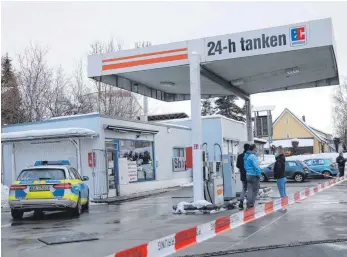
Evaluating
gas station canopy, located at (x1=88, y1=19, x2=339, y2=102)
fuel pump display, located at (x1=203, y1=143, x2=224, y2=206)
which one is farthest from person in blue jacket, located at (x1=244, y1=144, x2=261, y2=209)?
gas station canopy, located at (x1=88, y1=19, x2=339, y2=102)

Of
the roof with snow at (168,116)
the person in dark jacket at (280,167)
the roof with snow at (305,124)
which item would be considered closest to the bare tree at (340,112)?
the roof with snow at (305,124)

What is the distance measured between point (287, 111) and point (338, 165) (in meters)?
50.9

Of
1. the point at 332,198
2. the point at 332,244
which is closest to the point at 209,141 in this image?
the point at 332,198

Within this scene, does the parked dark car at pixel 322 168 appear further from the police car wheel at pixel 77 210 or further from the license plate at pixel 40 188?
the license plate at pixel 40 188

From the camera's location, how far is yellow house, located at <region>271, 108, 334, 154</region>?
248ft

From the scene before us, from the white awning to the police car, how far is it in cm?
523

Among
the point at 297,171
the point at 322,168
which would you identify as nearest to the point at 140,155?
the point at 297,171

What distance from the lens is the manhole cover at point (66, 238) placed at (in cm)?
921

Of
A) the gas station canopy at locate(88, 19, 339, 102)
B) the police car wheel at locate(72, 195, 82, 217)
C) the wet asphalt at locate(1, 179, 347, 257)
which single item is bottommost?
the wet asphalt at locate(1, 179, 347, 257)

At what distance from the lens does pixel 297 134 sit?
79062 mm

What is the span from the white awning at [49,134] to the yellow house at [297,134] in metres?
56.7

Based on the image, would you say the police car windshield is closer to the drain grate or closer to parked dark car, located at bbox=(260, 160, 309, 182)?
the drain grate

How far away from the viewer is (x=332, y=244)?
322 inches

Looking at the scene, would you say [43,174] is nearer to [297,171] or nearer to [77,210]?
[77,210]
